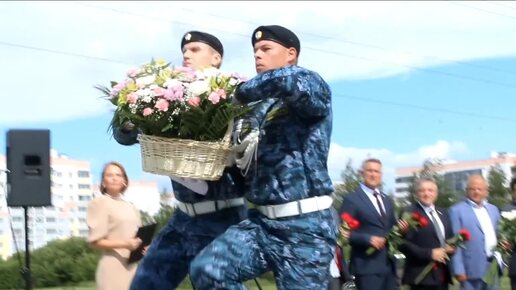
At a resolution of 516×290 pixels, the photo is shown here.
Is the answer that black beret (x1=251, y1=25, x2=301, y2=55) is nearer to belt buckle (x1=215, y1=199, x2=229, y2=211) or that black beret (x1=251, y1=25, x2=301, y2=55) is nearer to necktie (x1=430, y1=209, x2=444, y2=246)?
belt buckle (x1=215, y1=199, x2=229, y2=211)

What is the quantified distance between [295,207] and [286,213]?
0.05m

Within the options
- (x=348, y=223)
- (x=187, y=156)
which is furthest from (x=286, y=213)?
(x=348, y=223)

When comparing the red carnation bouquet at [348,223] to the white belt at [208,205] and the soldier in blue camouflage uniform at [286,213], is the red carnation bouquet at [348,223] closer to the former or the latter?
the white belt at [208,205]

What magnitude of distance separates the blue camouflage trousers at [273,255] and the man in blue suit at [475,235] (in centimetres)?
432

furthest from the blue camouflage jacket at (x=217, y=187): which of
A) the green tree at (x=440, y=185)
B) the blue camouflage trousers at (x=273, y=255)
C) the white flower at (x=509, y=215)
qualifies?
the green tree at (x=440, y=185)

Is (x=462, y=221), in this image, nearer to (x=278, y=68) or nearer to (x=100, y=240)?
(x=100, y=240)

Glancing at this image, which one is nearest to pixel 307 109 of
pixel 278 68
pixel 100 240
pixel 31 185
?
pixel 278 68

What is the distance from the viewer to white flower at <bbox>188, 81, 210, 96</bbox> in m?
5.07

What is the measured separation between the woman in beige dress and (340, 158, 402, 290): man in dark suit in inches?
78.9

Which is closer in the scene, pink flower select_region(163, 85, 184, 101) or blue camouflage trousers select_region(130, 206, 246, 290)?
pink flower select_region(163, 85, 184, 101)

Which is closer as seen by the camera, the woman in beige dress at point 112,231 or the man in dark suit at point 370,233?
the woman in beige dress at point 112,231

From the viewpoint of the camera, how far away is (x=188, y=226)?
18.8 feet

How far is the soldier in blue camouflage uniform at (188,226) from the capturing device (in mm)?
5707

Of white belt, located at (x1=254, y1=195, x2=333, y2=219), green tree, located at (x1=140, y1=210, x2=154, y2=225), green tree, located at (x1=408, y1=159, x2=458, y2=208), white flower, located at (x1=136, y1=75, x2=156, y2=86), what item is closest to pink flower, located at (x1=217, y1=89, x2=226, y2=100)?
white flower, located at (x1=136, y1=75, x2=156, y2=86)
